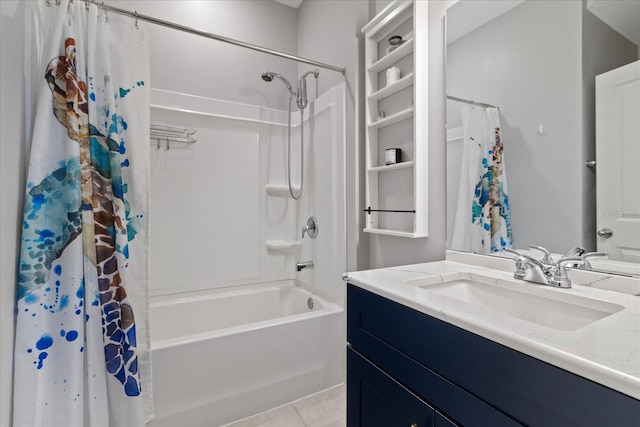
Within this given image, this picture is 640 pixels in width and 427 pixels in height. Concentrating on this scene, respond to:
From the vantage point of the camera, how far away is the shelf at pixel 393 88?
4.85ft

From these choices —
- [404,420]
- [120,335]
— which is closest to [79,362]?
[120,335]

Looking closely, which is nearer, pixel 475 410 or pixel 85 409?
pixel 475 410

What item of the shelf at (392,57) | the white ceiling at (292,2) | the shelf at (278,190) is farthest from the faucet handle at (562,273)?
the white ceiling at (292,2)

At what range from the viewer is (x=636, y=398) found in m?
0.43

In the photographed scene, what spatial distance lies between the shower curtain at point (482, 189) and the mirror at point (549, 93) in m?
0.03

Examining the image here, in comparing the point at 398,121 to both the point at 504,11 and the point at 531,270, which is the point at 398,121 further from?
the point at 531,270

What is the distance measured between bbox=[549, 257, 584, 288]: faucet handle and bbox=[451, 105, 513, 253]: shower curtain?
24cm

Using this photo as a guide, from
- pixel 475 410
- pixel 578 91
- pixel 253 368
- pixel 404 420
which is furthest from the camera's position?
pixel 253 368

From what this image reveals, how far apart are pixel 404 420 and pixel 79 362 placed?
3.85 feet

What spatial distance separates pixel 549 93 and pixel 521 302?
704 mm

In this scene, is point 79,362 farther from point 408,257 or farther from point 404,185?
point 404,185

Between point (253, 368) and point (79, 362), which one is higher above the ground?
point (79, 362)

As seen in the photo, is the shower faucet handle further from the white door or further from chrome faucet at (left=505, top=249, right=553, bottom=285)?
the white door

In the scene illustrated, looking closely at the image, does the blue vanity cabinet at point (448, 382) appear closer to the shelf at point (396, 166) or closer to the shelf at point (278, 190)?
the shelf at point (396, 166)
